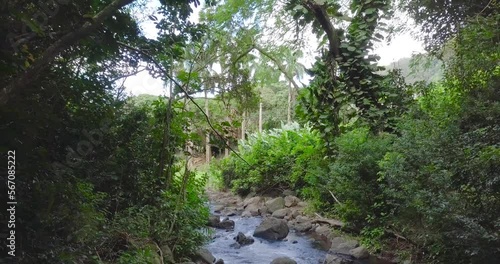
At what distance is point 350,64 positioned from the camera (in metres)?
8.41

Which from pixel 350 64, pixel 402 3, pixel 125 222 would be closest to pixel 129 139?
pixel 125 222

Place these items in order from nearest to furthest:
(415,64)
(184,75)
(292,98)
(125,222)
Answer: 1. (125,222)
2. (184,75)
3. (415,64)
4. (292,98)

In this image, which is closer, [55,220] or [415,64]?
[55,220]

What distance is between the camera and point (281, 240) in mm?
7828

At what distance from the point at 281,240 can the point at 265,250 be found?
0.82 meters

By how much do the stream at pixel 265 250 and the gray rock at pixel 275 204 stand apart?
209cm

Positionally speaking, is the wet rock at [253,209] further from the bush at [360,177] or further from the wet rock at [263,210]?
the bush at [360,177]

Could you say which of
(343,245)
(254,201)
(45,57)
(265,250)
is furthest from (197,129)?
(254,201)

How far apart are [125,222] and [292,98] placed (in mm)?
18942

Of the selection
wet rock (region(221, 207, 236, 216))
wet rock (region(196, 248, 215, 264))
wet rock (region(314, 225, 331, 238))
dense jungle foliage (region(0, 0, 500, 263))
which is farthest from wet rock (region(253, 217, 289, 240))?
wet rock (region(221, 207, 236, 216))

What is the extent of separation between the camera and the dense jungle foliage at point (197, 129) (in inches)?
96.0

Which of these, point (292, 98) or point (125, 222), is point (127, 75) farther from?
point (292, 98)

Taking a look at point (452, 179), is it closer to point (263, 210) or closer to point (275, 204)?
point (275, 204)

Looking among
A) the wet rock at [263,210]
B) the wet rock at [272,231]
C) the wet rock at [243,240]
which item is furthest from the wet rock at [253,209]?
the wet rock at [243,240]
